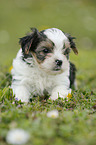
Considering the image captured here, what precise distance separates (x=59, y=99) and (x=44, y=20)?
49.1 ft

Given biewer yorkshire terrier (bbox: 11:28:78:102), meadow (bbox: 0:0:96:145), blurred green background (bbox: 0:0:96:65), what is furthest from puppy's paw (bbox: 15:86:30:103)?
blurred green background (bbox: 0:0:96:65)

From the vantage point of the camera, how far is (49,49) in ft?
13.6

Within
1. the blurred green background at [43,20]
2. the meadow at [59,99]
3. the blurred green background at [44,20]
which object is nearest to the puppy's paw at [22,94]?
the meadow at [59,99]

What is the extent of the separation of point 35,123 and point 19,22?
1643 cm

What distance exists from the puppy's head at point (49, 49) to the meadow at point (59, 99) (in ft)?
1.96

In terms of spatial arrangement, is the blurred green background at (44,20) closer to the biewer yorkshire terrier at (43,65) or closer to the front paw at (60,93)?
the biewer yorkshire terrier at (43,65)

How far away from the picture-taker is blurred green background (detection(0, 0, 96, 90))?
15.2 m

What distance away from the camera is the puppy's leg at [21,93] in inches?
165

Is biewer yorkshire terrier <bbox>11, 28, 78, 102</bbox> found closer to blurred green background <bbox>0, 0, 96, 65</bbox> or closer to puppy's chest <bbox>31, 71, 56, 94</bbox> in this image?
puppy's chest <bbox>31, 71, 56, 94</bbox>

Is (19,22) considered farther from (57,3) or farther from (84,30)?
(57,3)

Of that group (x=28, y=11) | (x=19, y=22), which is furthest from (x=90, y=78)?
(x=28, y=11)

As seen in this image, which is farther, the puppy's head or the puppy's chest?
the puppy's chest

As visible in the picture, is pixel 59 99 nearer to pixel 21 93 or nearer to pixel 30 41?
pixel 21 93

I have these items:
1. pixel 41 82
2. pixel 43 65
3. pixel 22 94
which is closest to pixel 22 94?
pixel 22 94
